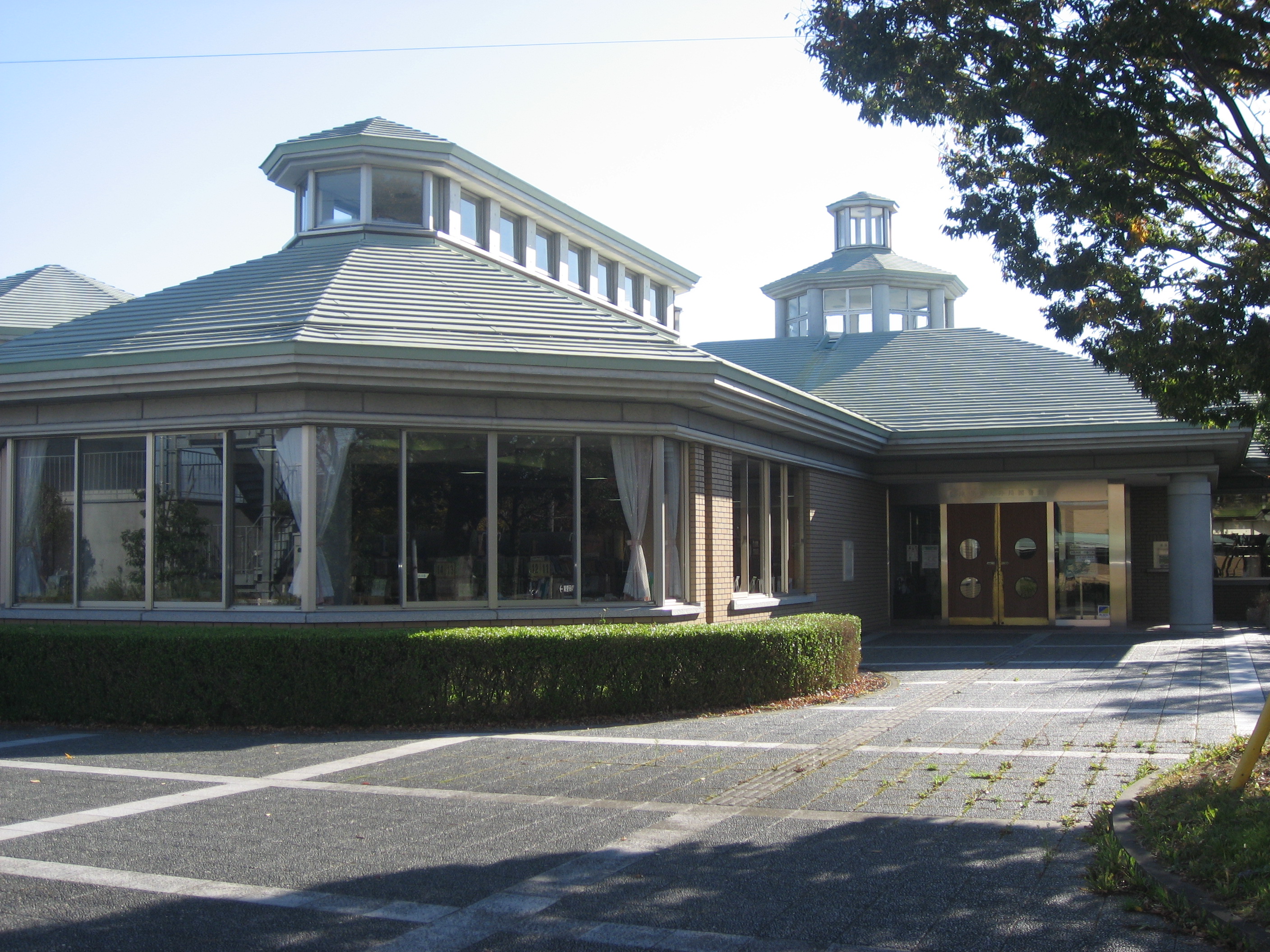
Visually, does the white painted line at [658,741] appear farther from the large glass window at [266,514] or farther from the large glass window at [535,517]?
the large glass window at [266,514]

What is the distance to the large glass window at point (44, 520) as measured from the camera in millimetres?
13625

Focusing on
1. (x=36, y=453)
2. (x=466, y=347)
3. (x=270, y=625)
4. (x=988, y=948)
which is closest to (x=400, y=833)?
(x=988, y=948)

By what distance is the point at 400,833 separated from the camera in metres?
6.93

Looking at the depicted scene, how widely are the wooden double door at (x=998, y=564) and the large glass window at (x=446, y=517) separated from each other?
12692 mm

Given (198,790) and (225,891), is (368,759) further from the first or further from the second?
(225,891)

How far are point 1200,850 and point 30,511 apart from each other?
12.8 meters

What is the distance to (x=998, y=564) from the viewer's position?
22.8 meters

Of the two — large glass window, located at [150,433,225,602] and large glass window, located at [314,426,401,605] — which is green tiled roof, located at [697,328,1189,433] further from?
large glass window, located at [150,433,225,602]

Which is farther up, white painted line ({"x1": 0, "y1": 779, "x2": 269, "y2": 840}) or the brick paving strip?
the brick paving strip

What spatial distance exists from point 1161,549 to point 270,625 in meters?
17.5

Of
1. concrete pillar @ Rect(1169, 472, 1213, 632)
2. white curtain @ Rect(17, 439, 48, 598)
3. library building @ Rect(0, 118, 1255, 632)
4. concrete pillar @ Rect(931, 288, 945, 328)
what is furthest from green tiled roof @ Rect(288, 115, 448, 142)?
concrete pillar @ Rect(931, 288, 945, 328)

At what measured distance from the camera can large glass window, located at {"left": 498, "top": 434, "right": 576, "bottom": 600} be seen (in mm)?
13016

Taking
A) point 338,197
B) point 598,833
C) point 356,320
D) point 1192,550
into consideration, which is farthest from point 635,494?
point 1192,550

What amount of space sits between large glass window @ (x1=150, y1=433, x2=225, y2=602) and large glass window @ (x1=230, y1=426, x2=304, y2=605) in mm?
212
